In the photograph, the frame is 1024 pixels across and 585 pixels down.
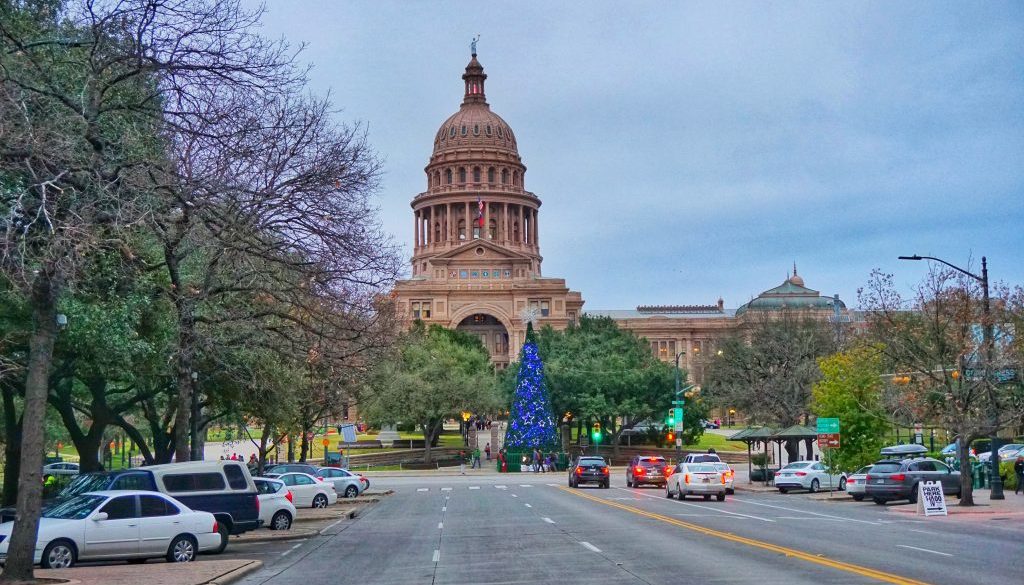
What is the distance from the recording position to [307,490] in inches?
1496

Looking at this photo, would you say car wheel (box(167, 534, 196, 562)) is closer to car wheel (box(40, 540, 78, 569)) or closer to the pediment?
car wheel (box(40, 540, 78, 569))

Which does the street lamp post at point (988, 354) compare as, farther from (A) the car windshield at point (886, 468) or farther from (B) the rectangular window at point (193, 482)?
(B) the rectangular window at point (193, 482)

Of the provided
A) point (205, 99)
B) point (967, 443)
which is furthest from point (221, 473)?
point (967, 443)

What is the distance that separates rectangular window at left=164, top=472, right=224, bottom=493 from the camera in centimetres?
2411

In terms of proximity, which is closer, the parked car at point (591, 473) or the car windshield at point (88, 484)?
the car windshield at point (88, 484)

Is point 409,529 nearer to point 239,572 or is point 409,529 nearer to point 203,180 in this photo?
point 239,572

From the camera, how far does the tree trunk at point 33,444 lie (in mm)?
15875

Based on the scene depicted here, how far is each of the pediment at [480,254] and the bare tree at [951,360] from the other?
10944 cm

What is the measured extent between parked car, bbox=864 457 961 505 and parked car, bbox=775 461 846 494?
7.58 metres

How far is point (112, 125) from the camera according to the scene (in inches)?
746

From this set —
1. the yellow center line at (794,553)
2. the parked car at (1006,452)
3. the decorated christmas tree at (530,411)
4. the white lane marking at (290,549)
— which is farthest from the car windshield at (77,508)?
the decorated christmas tree at (530,411)

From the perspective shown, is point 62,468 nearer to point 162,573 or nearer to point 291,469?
point 291,469

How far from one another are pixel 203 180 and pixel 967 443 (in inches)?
960

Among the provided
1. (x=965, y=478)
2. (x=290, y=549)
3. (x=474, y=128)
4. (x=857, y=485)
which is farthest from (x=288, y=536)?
(x=474, y=128)
